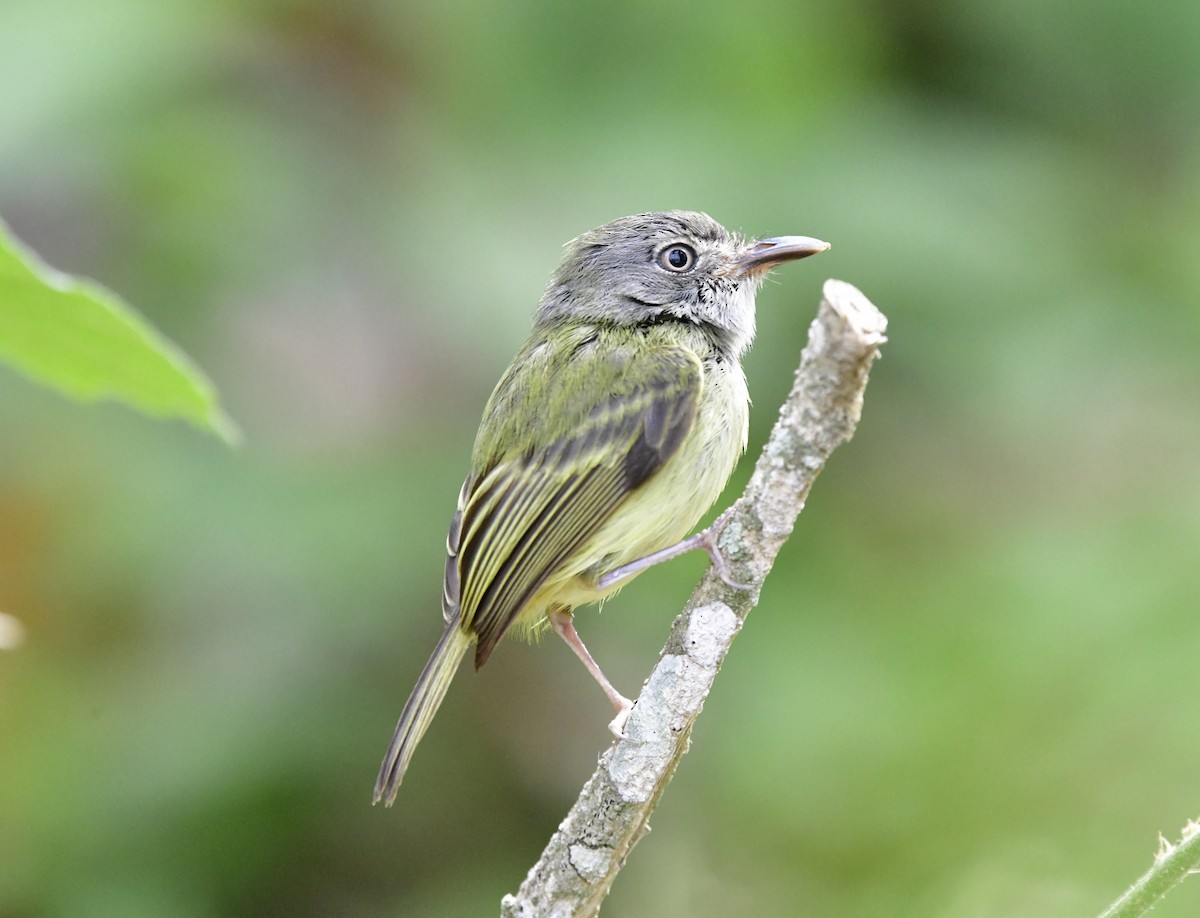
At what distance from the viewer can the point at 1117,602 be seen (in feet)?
12.1

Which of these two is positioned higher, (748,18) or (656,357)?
(748,18)

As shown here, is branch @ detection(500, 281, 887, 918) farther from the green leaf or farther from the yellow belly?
the green leaf

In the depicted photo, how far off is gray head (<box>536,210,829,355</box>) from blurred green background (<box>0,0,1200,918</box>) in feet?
1.48

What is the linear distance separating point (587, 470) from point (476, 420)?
49.1 inches

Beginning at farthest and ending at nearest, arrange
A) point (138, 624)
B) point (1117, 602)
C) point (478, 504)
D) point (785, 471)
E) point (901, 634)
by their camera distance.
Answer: point (138, 624) → point (901, 634) → point (1117, 602) → point (478, 504) → point (785, 471)

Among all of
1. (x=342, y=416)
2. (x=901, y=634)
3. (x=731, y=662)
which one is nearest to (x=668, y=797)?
(x=731, y=662)

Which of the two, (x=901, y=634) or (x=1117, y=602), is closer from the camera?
(x=1117, y=602)

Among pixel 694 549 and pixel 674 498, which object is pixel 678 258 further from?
pixel 694 549

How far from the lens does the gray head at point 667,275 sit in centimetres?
364

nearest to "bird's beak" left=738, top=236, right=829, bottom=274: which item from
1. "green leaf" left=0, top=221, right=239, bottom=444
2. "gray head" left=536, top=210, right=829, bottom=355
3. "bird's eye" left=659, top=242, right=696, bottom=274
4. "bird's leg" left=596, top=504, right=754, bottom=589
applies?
"gray head" left=536, top=210, right=829, bottom=355

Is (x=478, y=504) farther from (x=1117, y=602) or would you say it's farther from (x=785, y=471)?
(x=1117, y=602)

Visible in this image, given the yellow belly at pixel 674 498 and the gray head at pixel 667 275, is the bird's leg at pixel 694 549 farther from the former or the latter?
the gray head at pixel 667 275

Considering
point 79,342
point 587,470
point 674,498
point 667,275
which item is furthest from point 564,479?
point 79,342

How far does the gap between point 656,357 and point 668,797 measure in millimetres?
1566
